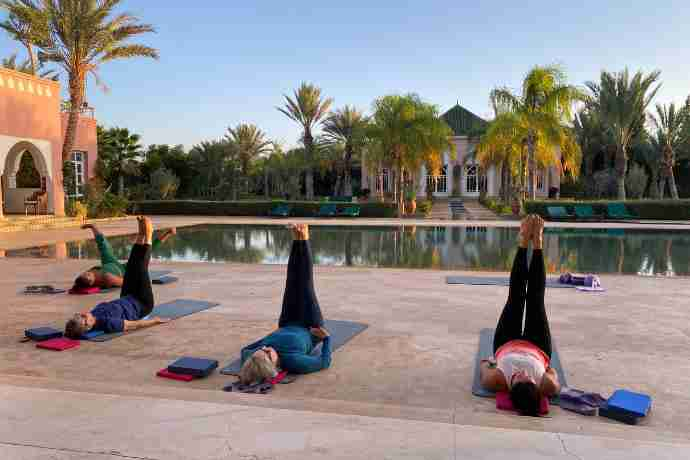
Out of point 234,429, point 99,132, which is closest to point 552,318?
point 234,429

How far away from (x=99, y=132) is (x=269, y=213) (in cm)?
1177

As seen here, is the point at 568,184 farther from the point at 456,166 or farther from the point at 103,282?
the point at 103,282

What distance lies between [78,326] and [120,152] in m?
28.9

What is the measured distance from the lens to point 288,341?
178 inches

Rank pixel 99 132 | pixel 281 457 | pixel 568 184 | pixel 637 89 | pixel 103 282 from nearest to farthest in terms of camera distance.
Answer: pixel 281 457, pixel 103 282, pixel 637 89, pixel 99 132, pixel 568 184

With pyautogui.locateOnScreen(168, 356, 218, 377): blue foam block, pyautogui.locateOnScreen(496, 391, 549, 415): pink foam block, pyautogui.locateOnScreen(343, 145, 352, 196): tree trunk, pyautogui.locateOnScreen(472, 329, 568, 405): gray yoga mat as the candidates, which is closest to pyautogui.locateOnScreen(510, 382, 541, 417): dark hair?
pyautogui.locateOnScreen(496, 391, 549, 415): pink foam block

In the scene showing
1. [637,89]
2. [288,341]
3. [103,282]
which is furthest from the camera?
[637,89]

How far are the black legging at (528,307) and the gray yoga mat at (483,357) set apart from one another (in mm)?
342

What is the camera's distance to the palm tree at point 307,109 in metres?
35.2

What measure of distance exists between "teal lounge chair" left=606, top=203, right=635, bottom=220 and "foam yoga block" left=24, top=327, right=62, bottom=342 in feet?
76.7

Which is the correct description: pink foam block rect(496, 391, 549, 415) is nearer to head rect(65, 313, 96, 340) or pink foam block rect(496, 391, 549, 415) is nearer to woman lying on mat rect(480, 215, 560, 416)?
woman lying on mat rect(480, 215, 560, 416)

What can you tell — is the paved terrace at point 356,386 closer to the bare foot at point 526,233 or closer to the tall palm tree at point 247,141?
the bare foot at point 526,233

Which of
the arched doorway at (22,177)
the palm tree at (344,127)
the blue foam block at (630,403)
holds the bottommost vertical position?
the blue foam block at (630,403)

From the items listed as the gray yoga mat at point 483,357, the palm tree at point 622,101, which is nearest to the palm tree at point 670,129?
the palm tree at point 622,101
